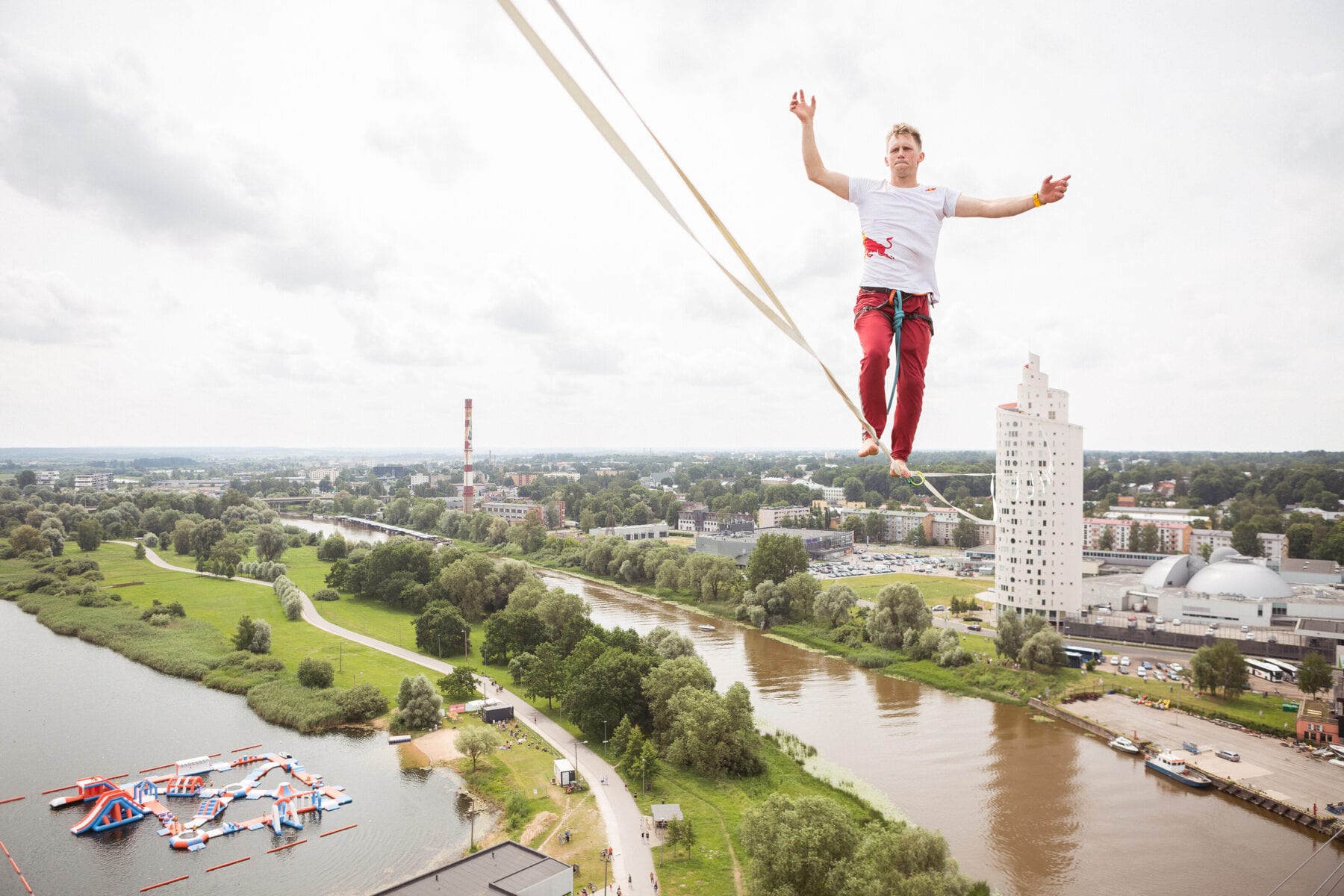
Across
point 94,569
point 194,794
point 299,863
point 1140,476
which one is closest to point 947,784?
point 299,863

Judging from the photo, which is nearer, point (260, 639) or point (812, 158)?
point (812, 158)

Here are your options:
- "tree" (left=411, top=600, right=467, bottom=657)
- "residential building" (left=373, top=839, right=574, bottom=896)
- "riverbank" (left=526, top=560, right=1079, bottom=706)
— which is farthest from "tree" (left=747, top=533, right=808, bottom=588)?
"residential building" (left=373, top=839, right=574, bottom=896)

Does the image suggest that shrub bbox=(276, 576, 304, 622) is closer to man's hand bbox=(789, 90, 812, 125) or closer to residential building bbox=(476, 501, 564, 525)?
residential building bbox=(476, 501, 564, 525)

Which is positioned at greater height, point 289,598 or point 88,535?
point 88,535

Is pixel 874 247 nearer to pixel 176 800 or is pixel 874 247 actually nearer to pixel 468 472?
pixel 176 800

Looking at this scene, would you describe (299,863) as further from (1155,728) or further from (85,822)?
(1155,728)

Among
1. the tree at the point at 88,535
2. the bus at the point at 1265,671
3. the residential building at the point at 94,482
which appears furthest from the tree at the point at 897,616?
the residential building at the point at 94,482

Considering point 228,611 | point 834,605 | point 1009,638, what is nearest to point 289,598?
point 228,611
